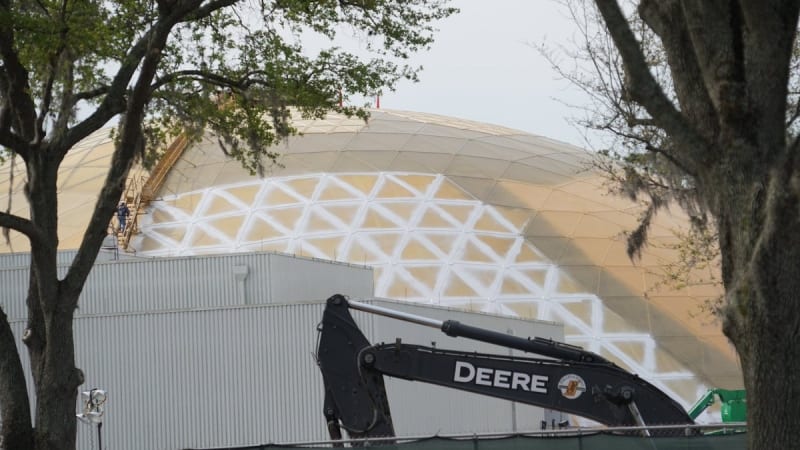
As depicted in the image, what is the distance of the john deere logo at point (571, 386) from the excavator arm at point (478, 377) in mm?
14

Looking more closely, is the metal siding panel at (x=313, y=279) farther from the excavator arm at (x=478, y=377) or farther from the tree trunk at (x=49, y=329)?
the excavator arm at (x=478, y=377)

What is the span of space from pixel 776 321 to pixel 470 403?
2629cm

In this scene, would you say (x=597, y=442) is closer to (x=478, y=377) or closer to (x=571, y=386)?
(x=571, y=386)

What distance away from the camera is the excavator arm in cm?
1869

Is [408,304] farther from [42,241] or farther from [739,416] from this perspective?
[42,241]

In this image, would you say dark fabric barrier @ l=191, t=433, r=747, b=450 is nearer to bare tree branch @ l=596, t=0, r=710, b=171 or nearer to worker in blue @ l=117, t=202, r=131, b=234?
bare tree branch @ l=596, t=0, r=710, b=171

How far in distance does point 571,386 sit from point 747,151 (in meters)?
8.90

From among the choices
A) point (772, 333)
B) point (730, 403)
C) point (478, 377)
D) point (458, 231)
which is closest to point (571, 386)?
point (478, 377)

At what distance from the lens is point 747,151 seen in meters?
10.6

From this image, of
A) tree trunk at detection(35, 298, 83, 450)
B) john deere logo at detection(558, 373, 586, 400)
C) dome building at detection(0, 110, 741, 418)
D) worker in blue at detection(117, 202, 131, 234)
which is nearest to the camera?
john deere logo at detection(558, 373, 586, 400)

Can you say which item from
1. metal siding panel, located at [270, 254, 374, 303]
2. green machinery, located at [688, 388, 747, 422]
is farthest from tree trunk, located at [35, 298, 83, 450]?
green machinery, located at [688, 388, 747, 422]

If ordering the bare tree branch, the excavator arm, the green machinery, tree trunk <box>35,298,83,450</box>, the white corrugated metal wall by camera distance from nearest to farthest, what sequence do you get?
the bare tree branch, the excavator arm, tree trunk <box>35,298,83,450</box>, the white corrugated metal wall, the green machinery

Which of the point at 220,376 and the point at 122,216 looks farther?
the point at 122,216

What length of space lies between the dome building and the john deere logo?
2174 centimetres
